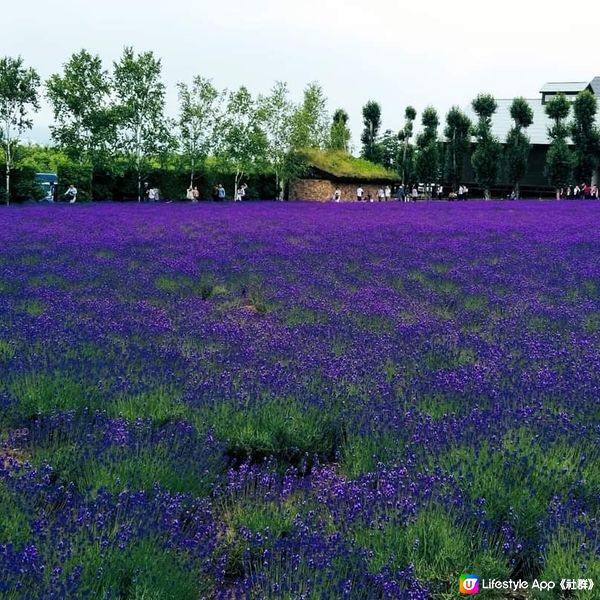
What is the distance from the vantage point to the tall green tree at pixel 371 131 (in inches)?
2808

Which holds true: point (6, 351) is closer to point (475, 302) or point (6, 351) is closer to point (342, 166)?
point (475, 302)

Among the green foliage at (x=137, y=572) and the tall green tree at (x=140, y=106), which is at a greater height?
the tall green tree at (x=140, y=106)

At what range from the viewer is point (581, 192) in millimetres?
52219

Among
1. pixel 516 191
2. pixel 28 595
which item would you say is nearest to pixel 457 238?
pixel 28 595

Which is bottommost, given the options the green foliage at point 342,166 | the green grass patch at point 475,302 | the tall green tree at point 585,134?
the green grass patch at point 475,302

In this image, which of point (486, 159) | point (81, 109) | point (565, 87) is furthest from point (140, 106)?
point (565, 87)

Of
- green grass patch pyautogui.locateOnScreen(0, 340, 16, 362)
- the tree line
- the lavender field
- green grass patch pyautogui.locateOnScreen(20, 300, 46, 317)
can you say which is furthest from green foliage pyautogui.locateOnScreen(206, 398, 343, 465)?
the tree line

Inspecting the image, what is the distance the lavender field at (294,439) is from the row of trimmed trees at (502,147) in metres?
43.6

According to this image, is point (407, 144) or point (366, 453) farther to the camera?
point (407, 144)

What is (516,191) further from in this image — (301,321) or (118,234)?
→ (301,321)

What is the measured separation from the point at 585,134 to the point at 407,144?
19041 millimetres

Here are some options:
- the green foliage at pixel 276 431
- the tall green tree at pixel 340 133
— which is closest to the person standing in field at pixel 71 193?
the tall green tree at pixel 340 133

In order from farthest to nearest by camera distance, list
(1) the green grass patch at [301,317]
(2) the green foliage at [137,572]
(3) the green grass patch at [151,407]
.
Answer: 1. (1) the green grass patch at [301,317]
2. (3) the green grass patch at [151,407]
3. (2) the green foliage at [137,572]

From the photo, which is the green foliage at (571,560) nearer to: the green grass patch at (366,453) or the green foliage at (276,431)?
the green grass patch at (366,453)
